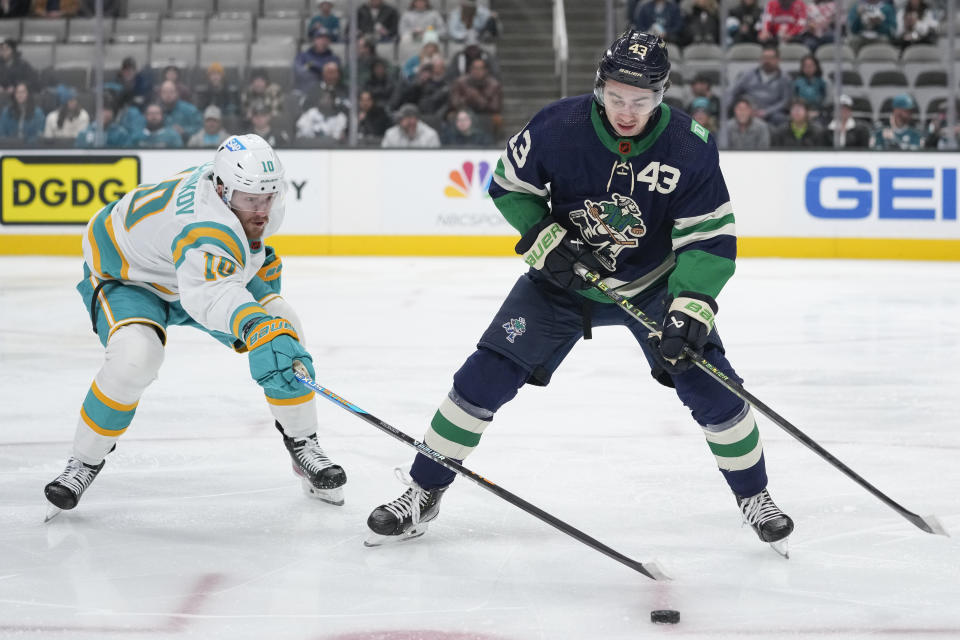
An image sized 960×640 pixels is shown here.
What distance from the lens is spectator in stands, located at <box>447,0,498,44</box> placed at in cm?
1041

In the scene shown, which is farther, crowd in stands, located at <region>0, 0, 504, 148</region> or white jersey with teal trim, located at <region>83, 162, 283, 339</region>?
crowd in stands, located at <region>0, 0, 504, 148</region>

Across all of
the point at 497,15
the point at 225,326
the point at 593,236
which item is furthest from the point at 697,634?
the point at 497,15

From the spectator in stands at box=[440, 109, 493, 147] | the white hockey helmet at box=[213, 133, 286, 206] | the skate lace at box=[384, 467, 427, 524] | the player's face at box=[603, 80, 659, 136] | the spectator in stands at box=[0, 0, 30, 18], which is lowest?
the spectator in stands at box=[440, 109, 493, 147]

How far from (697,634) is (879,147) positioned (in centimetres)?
809

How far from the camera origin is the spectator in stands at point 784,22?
10062 mm

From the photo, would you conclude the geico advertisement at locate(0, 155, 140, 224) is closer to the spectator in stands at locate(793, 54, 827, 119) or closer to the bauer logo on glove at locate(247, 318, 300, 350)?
the spectator in stands at locate(793, 54, 827, 119)

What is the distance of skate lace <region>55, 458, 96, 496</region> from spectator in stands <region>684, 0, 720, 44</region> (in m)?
7.98

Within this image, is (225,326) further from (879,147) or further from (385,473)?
(879,147)

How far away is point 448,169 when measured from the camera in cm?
980

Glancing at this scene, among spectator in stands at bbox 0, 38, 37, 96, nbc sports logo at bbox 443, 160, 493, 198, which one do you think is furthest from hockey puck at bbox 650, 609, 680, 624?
spectator in stands at bbox 0, 38, 37, 96

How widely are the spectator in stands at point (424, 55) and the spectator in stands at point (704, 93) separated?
2.04m

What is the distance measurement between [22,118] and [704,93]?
209 inches

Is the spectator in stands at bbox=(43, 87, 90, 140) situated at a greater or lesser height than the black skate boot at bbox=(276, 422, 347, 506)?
lesser

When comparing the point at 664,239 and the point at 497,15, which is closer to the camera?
the point at 664,239
